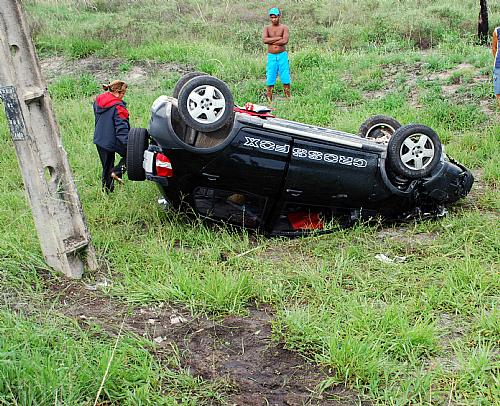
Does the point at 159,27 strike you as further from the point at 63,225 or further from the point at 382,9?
the point at 63,225

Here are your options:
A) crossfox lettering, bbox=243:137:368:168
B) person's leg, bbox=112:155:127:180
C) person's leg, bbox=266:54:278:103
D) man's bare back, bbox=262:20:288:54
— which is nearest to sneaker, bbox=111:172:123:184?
person's leg, bbox=112:155:127:180

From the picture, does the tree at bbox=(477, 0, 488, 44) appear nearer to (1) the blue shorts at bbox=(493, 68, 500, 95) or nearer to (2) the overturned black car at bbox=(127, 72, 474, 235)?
(1) the blue shorts at bbox=(493, 68, 500, 95)

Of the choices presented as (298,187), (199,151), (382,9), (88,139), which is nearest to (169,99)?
(199,151)

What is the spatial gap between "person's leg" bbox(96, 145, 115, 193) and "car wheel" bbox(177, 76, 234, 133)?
1.94m

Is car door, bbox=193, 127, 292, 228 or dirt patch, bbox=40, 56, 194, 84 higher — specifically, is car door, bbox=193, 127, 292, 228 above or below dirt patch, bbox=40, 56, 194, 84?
below

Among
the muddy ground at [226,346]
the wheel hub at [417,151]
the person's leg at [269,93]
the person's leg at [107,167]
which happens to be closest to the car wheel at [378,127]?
the wheel hub at [417,151]

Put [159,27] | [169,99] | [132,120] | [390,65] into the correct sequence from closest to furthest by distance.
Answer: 1. [169,99]
2. [132,120]
3. [390,65]
4. [159,27]

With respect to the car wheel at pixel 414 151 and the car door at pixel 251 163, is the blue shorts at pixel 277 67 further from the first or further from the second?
the car door at pixel 251 163

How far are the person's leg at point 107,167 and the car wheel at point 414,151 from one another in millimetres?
3087

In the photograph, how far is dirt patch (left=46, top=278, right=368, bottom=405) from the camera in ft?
11.6

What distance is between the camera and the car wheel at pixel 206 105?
5.24 metres

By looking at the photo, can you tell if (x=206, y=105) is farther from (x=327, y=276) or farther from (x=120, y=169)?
(x=120, y=169)

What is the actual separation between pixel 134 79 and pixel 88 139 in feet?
12.8

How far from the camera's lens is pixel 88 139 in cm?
881
